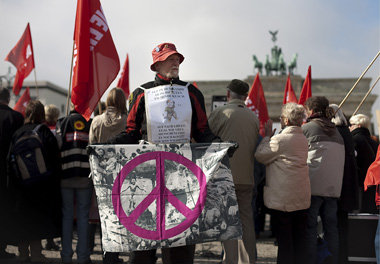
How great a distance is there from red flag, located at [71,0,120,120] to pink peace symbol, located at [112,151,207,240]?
1.78 m

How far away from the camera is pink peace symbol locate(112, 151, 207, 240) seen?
10.4ft

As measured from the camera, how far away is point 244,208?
4.98 m

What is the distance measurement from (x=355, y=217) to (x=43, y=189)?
3.55 m

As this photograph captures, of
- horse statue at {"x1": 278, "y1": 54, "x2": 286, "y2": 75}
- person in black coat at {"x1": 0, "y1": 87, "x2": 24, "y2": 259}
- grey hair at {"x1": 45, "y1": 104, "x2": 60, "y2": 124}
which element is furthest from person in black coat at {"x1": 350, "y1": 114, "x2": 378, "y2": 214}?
horse statue at {"x1": 278, "y1": 54, "x2": 286, "y2": 75}

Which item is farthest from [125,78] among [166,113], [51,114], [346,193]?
[166,113]

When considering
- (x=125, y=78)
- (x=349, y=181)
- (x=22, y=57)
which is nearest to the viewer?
(x=349, y=181)

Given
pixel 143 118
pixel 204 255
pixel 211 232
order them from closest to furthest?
pixel 211 232 < pixel 143 118 < pixel 204 255

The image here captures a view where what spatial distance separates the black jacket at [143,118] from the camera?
11.4 ft

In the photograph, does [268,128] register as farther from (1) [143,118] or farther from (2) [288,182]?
(1) [143,118]

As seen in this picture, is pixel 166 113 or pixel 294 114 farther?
pixel 294 114

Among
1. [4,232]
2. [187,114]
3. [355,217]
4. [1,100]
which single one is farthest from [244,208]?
[1,100]

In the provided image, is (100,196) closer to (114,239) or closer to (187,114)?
(114,239)

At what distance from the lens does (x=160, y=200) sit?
3225mm

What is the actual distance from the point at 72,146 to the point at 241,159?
1.94 metres
